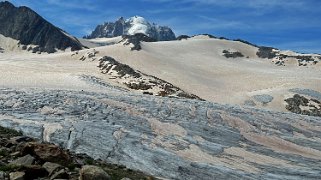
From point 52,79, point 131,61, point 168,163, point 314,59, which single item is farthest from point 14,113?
point 314,59

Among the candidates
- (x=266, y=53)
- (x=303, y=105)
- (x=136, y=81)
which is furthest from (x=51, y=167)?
(x=266, y=53)

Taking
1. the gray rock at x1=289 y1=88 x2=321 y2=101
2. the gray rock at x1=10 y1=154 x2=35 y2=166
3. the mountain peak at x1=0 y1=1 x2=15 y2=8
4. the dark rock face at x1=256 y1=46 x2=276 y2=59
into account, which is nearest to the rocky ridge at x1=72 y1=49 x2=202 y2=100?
the gray rock at x1=289 y1=88 x2=321 y2=101

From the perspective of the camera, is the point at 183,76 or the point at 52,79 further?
the point at 183,76

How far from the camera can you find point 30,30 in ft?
586

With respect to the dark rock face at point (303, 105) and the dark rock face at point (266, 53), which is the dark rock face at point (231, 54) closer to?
the dark rock face at point (266, 53)

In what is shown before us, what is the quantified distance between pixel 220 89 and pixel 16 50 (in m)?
94.0

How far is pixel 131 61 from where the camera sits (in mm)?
112938

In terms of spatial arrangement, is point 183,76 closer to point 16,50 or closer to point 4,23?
point 16,50

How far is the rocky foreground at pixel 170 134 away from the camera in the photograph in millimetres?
26859

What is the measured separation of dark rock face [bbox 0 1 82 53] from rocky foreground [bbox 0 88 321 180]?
419 ft

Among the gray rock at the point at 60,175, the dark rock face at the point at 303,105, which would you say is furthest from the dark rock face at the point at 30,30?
the gray rock at the point at 60,175

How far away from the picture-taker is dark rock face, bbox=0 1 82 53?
568 ft

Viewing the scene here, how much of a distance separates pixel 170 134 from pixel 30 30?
514ft

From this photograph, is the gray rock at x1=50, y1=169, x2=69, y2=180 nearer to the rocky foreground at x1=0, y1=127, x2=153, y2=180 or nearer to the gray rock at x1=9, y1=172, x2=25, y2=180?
the rocky foreground at x1=0, y1=127, x2=153, y2=180
